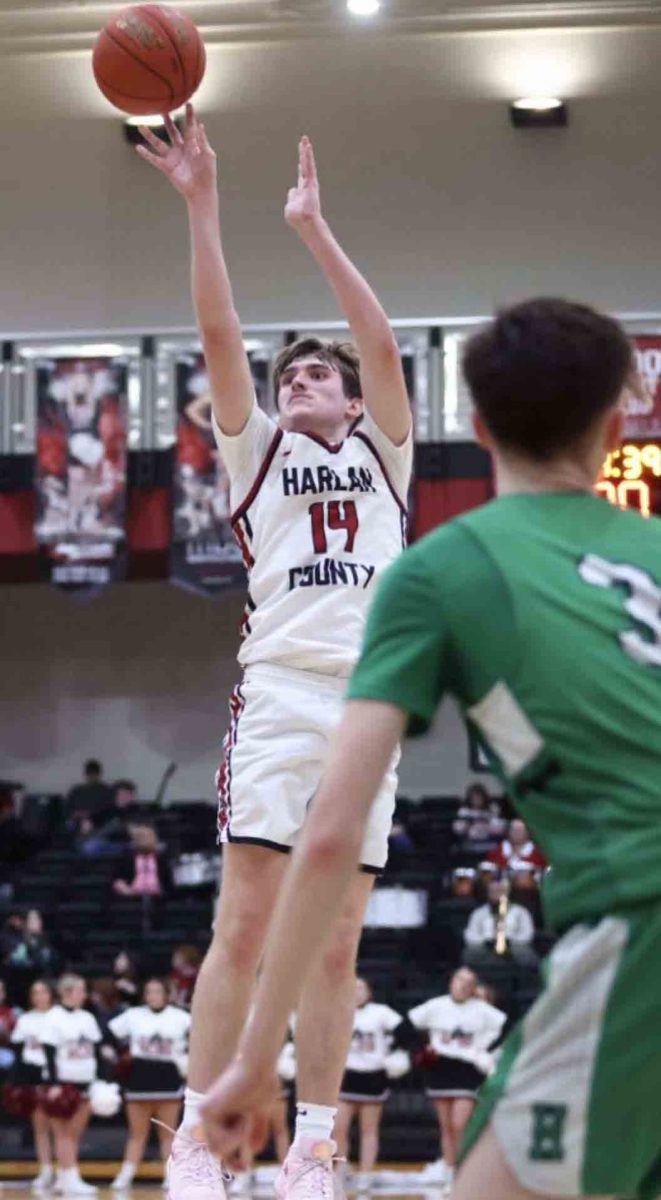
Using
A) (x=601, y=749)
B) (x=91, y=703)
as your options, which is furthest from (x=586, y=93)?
(x=601, y=749)

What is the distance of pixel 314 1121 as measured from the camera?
185 inches

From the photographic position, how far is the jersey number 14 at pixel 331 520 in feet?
16.1

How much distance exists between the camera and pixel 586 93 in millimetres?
21844

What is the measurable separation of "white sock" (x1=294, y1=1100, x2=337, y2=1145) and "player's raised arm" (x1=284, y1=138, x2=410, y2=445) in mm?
1769

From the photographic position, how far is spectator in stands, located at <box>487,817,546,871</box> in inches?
681

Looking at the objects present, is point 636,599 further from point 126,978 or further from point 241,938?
point 126,978

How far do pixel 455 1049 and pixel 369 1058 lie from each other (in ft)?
2.18

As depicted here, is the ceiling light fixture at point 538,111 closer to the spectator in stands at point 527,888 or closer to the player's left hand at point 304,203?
the spectator in stands at point 527,888

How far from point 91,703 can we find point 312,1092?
1864 centimetres

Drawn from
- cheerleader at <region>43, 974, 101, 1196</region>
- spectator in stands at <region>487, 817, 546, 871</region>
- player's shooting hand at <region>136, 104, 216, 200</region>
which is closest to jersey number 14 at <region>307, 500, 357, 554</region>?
player's shooting hand at <region>136, 104, 216, 200</region>

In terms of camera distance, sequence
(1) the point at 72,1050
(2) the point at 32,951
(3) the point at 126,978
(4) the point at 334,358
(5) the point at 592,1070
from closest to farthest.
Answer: (5) the point at 592,1070 < (4) the point at 334,358 < (1) the point at 72,1050 < (3) the point at 126,978 < (2) the point at 32,951

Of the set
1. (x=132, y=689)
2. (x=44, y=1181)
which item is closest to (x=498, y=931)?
(x=44, y=1181)

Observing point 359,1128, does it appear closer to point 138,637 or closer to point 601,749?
point 138,637

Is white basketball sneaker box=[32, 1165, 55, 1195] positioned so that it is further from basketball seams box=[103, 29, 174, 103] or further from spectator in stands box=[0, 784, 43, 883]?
basketball seams box=[103, 29, 174, 103]
